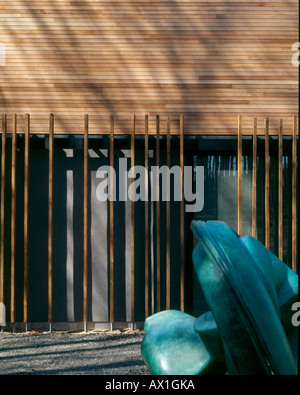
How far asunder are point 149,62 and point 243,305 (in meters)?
6.37

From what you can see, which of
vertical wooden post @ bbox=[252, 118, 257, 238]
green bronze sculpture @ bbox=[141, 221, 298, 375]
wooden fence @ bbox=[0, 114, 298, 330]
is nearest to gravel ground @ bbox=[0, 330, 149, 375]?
wooden fence @ bbox=[0, 114, 298, 330]

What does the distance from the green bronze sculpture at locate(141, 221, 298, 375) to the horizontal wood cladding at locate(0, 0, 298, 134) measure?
5818 mm

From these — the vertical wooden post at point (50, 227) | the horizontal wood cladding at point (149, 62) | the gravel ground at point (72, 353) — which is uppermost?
the horizontal wood cladding at point (149, 62)

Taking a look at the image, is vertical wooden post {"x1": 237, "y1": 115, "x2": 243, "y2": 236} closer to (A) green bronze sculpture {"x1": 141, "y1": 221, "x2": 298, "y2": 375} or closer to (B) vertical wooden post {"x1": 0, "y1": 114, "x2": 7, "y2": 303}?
(B) vertical wooden post {"x1": 0, "y1": 114, "x2": 7, "y2": 303}

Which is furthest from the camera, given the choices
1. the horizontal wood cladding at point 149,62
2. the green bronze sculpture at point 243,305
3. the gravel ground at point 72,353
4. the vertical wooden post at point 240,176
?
the horizontal wood cladding at point 149,62

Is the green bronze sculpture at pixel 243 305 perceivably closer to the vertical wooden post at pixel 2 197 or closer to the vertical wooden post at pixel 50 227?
the vertical wooden post at pixel 50 227

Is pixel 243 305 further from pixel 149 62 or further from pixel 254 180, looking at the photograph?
pixel 149 62

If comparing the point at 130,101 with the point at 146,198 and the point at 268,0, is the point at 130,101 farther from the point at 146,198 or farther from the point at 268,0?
the point at 268,0

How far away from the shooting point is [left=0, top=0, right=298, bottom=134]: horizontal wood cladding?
6.84 metres

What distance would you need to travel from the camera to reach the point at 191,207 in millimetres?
6820

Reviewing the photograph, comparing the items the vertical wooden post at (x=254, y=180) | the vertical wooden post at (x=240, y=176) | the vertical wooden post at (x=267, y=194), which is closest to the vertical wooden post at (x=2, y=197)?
the vertical wooden post at (x=240, y=176)

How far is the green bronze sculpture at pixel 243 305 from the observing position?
100 centimetres

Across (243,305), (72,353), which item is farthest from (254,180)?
(243,305)

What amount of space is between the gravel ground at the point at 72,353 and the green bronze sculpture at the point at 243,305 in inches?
150
